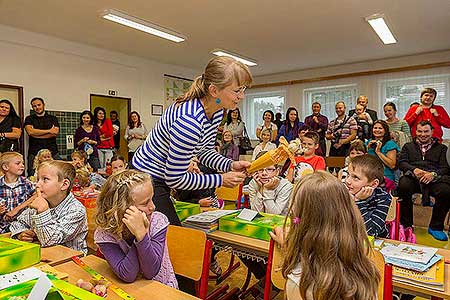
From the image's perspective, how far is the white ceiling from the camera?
15.6 feet

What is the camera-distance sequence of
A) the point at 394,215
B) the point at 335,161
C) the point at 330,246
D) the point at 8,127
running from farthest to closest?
the point at 335,161, the point at 8,127, the point at 394,215, the point at 330,246

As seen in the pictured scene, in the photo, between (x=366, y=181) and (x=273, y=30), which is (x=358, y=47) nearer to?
(x=273, y=30)

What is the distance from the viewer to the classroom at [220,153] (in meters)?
1.25

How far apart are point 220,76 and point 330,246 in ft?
3.08

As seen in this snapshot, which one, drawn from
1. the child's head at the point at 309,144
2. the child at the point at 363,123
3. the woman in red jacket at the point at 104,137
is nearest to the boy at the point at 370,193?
the child's head at the point at 309,144

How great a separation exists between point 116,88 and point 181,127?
6401 millimetres

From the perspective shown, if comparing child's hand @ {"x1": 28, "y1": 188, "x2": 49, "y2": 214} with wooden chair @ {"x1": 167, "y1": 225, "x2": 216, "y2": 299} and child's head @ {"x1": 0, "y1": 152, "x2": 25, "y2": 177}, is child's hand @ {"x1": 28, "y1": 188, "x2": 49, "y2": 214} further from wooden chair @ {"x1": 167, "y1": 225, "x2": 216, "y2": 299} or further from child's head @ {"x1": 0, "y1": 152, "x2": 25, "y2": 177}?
child's head @ {"x1": 0, "y1": 152, "x2": 25, "y2": 177}

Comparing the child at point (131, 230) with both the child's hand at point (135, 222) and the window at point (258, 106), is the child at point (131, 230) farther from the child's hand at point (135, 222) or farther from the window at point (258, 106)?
the window at point (258, 106)

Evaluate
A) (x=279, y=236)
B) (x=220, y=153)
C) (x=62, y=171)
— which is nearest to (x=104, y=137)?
(x=220, y=153)

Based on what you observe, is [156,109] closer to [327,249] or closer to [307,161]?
[307,161]

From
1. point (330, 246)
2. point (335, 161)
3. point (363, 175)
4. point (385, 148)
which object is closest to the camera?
point (330, 246)

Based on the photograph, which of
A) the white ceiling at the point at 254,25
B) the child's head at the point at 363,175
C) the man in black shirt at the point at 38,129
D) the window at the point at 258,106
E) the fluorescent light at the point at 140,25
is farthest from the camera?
the window at the point at 258,106

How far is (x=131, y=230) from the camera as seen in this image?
49.4 inches

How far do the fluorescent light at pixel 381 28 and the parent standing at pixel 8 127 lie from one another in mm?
5577
